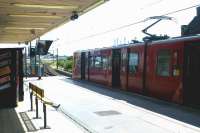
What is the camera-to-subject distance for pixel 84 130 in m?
11.6

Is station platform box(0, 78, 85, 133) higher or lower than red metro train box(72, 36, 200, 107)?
lower

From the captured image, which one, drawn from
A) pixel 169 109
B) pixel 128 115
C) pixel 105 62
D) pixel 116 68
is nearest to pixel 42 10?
pixel 128 115

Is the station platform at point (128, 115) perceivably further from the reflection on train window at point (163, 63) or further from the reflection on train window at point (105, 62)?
the reflection on train window at point (105, 62)

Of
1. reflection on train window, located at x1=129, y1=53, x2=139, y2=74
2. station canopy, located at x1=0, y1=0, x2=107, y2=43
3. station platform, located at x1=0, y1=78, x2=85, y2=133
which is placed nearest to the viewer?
station canopy, located at x1=0, y1=0, x2=107, y2=43

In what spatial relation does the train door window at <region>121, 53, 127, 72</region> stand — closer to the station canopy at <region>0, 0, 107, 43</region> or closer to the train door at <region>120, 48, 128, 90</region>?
the train door at <region>120, 48, 128, 90</region>

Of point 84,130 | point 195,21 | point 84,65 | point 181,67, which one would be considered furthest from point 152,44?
point 195,21

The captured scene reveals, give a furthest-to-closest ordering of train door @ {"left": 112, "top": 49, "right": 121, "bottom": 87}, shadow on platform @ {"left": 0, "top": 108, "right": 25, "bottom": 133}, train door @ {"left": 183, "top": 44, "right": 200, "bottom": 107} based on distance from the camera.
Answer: train door @ {"left": 112, "top": 49, "right": 121, "bottom": 87}
train door @ {"left": 183, "top": 44, "right": 200, "bottom": 107}
shadow on platform @ {"left": 0, "top": 108, "right": 25, "bottom": 133}

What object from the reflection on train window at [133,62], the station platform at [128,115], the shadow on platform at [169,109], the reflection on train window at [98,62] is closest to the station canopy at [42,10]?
the station platform at [128,115]

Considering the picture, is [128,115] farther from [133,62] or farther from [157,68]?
[133,62]

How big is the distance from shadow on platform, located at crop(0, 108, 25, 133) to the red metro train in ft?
21.9

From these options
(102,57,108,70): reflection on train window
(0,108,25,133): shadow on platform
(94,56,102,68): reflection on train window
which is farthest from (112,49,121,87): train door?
(0,108,25,133): shadow on platform

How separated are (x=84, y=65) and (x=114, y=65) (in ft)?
28.8

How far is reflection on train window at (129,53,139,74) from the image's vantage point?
23.2m

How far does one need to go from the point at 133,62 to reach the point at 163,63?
466cm
